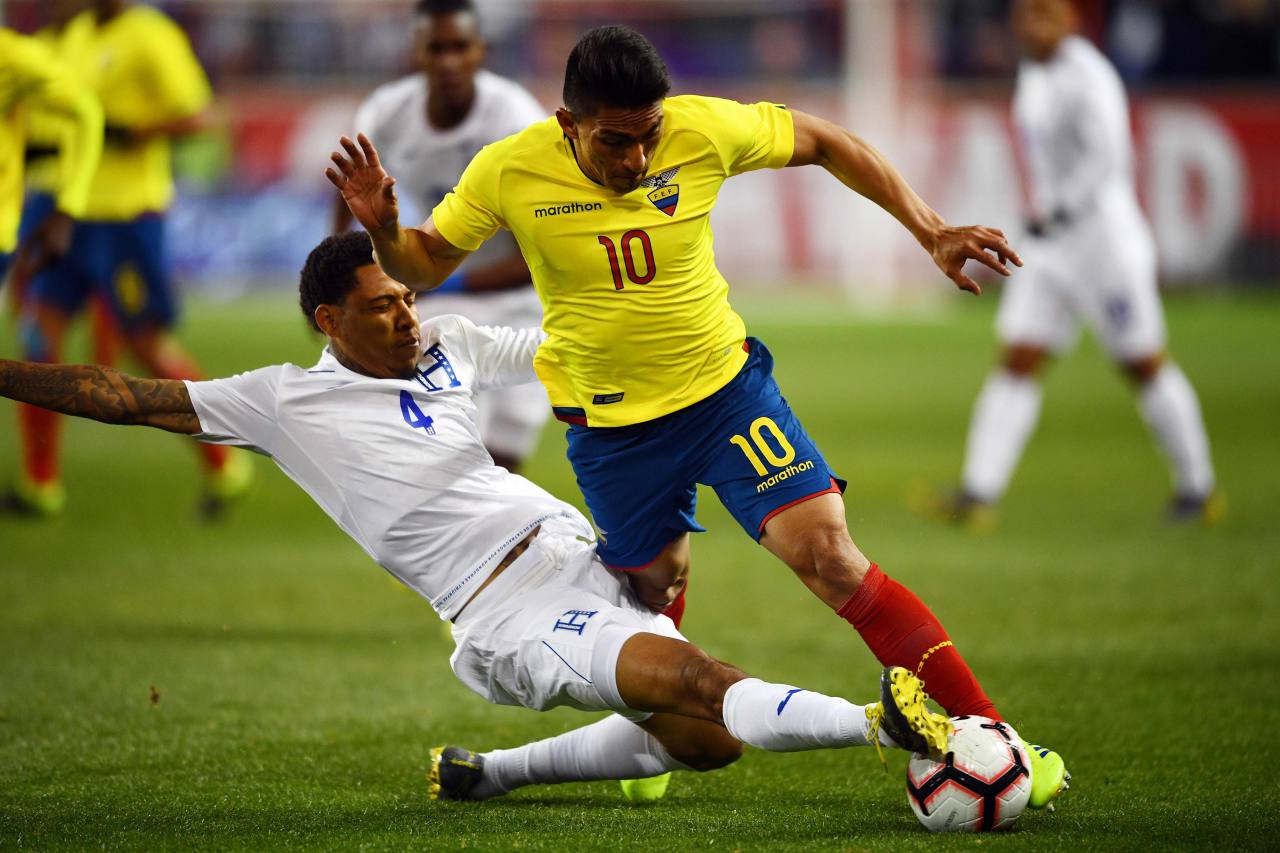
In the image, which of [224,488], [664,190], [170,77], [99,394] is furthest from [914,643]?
[170,77]

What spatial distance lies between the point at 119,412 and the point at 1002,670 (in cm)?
343

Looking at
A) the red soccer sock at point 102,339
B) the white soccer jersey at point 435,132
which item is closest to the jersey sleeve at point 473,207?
the white soccer jersey at point 435,132

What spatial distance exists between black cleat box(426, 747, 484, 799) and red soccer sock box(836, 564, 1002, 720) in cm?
114

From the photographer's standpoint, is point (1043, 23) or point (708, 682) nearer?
point (708, 682)

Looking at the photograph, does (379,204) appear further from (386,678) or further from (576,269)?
(386,678)

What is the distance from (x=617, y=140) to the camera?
14.2ft

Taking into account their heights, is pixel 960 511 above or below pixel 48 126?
below

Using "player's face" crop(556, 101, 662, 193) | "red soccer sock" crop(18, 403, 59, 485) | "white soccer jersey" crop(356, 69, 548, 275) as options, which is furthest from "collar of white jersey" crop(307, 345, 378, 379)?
"red soccer sock" crop(18, 403, 59, 485)

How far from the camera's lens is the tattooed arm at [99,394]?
4406 millimetres

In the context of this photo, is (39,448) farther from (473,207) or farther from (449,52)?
(473,207)

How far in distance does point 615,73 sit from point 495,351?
1062 mm

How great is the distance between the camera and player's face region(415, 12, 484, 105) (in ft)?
23.7

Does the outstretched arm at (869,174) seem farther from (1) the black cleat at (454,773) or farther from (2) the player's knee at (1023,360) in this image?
(2) the player's knee at (1023,360)

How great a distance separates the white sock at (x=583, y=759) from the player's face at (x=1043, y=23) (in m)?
6.32
